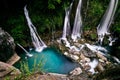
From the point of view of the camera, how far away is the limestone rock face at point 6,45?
991cm

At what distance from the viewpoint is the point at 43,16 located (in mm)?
11531

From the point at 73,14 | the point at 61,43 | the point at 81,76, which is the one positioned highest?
the point at 73,14

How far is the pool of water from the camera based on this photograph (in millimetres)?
9945

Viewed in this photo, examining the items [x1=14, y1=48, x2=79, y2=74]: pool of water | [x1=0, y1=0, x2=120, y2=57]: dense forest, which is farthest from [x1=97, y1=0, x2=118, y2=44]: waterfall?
[x1=14, y1=48, x2=79, y2=74]: pool of water

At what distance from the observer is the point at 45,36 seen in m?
11.8

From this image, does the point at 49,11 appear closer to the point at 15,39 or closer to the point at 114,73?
the point at 15,39

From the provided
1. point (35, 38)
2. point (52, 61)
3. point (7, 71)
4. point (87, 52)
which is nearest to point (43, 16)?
point (35, 38)

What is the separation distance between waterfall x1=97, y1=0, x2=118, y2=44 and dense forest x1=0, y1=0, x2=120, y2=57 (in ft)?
0.59

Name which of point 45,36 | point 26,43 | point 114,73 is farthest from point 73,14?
point 114,73

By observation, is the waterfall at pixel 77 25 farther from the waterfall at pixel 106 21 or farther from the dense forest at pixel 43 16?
the waterfall at pixel 106 21

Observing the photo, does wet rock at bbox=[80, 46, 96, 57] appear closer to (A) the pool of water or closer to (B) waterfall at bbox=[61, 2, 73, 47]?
(A) the pool of water

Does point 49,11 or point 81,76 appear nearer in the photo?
point 81,76

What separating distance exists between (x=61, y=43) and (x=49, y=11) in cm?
155

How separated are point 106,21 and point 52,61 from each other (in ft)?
11.4
